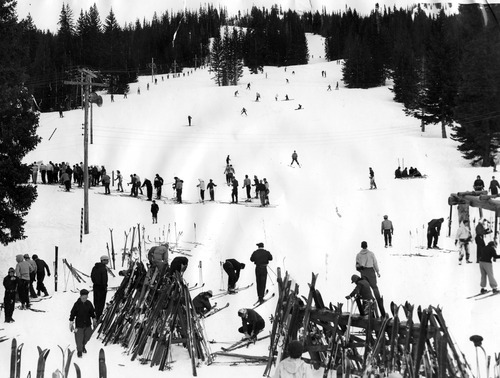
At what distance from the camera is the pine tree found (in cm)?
2019

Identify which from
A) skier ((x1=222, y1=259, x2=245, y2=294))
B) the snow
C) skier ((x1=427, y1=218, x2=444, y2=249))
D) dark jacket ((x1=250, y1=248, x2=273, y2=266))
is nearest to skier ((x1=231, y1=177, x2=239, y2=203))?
the snow

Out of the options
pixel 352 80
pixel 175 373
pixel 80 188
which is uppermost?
pixel 352 80

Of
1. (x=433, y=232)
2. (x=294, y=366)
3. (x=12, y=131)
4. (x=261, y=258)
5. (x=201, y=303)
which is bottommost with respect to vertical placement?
(x=201, y=303)

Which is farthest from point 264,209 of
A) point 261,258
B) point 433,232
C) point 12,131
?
point 261,258

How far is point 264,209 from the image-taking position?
87.7ft

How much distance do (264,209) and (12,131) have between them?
37.7 feet

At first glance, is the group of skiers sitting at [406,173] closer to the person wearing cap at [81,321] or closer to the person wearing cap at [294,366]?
the person wearing cap at [81,321]

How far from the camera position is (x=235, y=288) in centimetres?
1566

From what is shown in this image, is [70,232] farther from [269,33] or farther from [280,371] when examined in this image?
[269,33]

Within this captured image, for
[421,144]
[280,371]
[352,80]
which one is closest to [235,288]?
[280,371]

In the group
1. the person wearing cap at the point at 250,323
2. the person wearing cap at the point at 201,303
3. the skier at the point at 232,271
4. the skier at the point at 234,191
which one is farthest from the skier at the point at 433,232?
the skier at the point at 234,191

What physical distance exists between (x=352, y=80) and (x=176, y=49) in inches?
2188

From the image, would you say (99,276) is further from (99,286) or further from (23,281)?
(23,281)

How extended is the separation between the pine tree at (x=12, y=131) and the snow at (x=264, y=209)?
6.24 ft
